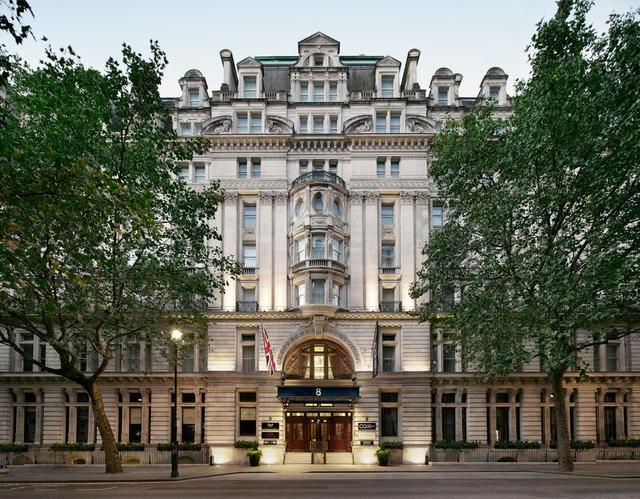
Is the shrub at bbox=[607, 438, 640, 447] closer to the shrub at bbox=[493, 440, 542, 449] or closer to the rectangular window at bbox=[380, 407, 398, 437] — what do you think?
the shrub at bbox=[493, 440, 542, 449]

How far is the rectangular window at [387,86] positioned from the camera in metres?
39.6

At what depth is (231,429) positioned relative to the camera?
3506cm

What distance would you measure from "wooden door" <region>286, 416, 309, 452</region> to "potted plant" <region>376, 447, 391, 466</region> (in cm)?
540

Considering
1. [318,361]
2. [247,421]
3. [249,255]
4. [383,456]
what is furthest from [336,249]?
[383,456]

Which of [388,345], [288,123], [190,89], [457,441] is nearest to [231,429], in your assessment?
[388,345]

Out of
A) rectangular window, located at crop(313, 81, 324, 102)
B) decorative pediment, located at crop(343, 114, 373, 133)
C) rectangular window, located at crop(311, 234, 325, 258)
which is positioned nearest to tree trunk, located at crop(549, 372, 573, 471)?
rectangular window, located at crop(311, 234, 325, 258)

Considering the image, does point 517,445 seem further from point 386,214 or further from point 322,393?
point 386,214

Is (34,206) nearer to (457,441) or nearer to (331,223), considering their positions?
(331,223)

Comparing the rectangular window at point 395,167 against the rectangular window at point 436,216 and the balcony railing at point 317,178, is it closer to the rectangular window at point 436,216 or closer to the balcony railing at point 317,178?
the rectangular window at point 436,216

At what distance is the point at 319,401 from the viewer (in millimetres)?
35188

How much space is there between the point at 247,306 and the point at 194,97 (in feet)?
53.1

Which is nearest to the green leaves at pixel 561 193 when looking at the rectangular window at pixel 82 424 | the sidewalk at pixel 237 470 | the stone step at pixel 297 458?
the sidewalk at pixel 237 470

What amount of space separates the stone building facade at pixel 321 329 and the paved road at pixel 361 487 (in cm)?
827

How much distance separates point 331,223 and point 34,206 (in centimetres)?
2554
